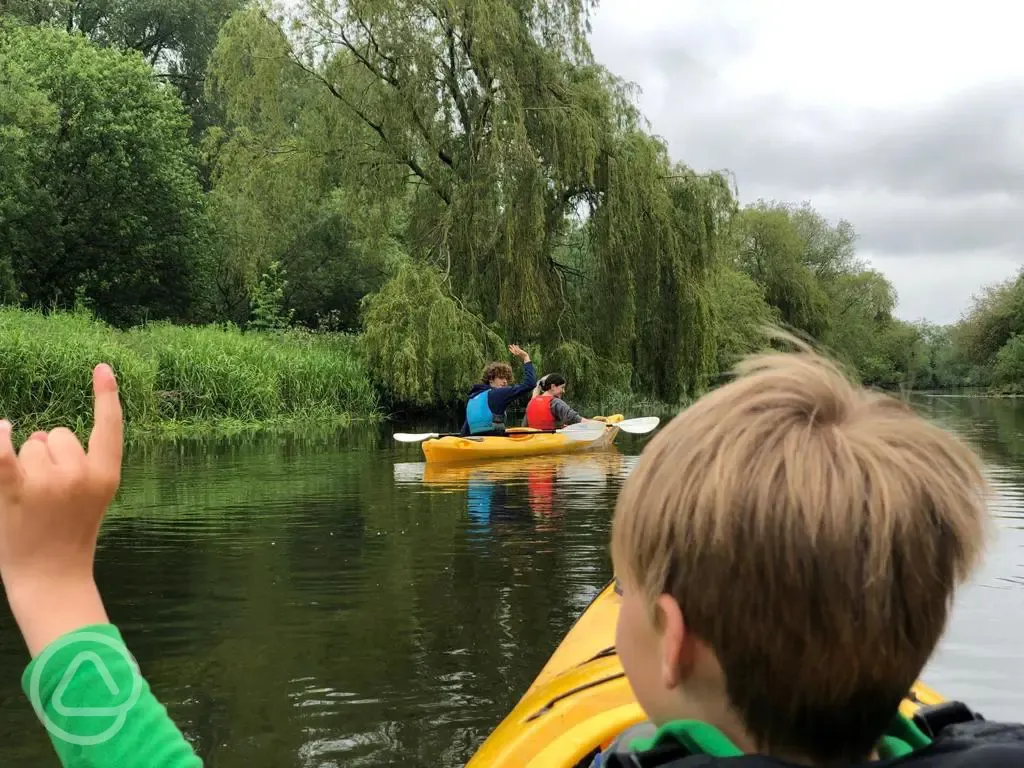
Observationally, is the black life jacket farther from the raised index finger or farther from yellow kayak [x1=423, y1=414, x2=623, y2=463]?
yellow kayak [x1=423, y1=414, x2=623, y2=463]

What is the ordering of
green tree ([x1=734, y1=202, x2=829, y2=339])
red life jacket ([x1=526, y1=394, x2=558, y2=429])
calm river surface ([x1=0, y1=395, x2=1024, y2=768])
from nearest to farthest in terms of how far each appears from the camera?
calm river surface ([x1=0, y1=395, x2=1024, y2=768]) < red life jacket ([x1=526, y1=394, x2=558, y2=429]) < green tree ([x1=734, y1=202, x2=829, y2=339])

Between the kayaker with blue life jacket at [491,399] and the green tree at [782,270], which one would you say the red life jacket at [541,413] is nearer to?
the kayaker with blue life jacket at [491,399]

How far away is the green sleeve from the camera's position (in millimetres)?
861

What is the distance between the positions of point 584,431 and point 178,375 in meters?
7.27


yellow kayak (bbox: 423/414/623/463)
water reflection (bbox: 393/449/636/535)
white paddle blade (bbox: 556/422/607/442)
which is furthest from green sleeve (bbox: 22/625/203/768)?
white paddle blade (bbox: 556/422/607/442)

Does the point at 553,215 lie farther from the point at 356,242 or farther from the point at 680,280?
the point at 356,242

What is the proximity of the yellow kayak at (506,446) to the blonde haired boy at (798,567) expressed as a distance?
30.8ft

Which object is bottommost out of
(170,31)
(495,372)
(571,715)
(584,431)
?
(571,715)

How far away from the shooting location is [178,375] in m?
16.0

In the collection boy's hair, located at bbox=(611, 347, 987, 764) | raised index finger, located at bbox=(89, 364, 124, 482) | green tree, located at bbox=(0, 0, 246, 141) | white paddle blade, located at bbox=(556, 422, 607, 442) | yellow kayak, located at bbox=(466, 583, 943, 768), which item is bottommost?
yellow kayak, located at bbox=(466, 583, 943, 768)

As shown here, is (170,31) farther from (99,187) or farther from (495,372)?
(495,372)

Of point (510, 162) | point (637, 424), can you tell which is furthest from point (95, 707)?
point (510, 162)

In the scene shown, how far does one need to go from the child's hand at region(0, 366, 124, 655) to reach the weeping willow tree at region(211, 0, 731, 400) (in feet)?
47.0

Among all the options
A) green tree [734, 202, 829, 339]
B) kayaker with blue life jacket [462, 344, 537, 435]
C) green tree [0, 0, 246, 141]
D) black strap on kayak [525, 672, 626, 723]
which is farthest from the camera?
green tree [0, 0, 246, 141]
